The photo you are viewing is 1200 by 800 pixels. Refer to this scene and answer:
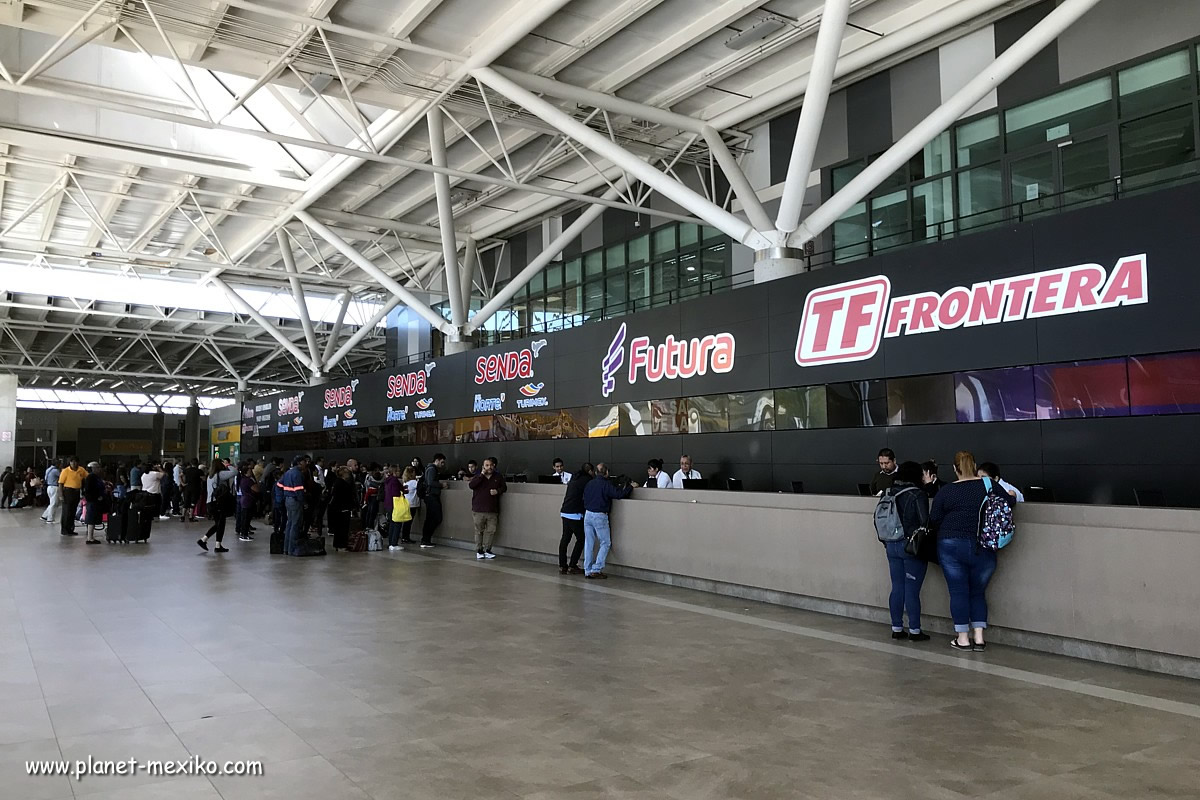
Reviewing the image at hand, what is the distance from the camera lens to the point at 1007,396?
11.9 metres

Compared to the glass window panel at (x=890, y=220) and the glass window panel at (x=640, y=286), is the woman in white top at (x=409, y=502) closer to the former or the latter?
the glass window panel at (x=640, y=286)

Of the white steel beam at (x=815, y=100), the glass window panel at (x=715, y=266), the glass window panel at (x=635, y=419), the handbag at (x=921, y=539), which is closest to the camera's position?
the handbag at (x=921, y=539)

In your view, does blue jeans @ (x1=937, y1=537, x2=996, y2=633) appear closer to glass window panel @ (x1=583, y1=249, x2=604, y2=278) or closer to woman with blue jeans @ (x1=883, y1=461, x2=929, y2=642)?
woman with blue jeans @ (x1=883, y1=461, x2=929, y2=642)

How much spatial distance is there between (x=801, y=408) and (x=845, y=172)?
608 cm

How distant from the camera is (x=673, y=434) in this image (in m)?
17.7

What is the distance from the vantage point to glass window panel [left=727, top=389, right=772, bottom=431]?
15609 mm

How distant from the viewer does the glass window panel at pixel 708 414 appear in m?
16.6

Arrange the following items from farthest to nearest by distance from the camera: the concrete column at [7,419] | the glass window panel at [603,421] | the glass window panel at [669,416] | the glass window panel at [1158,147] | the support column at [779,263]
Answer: the concrete column at [7,419], the glass window panel at [603,421], the glass window panel at [669,416], the support column at [779,263], the glass window panel at [1158,147]

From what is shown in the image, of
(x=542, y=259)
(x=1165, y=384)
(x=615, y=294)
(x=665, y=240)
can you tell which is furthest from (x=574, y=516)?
(x=615, y=294)

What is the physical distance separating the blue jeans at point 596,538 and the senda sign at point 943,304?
4320mm

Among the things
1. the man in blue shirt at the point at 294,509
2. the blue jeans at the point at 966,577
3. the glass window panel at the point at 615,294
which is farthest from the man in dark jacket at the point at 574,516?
the glass window panel at the point at 615,294

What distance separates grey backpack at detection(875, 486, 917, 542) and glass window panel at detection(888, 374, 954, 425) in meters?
4.97

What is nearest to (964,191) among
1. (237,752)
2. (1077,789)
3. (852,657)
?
(852,657)

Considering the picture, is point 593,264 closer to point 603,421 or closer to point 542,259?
point 542,259
